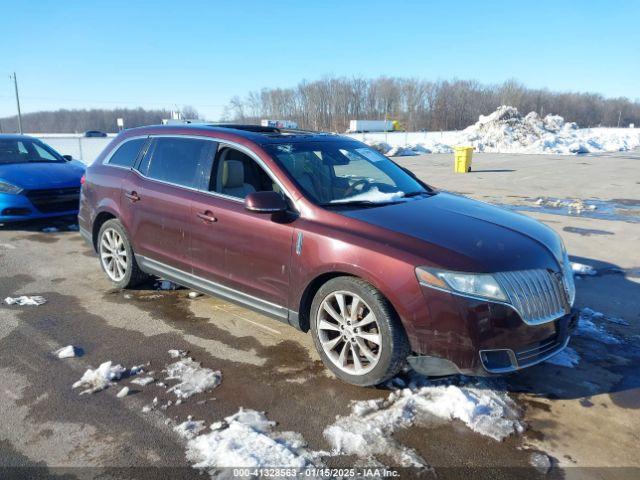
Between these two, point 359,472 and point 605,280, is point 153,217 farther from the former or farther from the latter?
point 605,280

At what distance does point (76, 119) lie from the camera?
110 m

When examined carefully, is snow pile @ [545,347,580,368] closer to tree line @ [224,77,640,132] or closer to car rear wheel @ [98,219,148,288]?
car rear wheel @ [98,219,148,288]

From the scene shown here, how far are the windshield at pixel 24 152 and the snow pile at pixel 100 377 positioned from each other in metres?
7.07

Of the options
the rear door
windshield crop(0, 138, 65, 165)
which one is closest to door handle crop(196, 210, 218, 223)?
the rear door

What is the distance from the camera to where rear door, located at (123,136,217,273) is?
14.8ft

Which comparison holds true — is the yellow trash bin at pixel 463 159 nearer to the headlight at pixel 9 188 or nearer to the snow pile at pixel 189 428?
the headlight at pixel 9 188

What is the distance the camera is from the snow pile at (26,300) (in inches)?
200

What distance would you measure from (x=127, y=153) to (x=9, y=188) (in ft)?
13.3

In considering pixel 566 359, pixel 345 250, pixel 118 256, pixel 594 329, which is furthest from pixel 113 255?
pixel 594 329

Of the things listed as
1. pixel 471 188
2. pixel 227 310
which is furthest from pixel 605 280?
pixel 471 188

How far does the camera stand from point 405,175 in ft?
16.3

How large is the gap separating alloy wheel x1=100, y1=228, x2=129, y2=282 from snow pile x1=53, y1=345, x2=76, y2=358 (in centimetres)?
143

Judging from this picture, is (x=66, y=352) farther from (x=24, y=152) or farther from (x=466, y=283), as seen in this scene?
(x=24, y=152)

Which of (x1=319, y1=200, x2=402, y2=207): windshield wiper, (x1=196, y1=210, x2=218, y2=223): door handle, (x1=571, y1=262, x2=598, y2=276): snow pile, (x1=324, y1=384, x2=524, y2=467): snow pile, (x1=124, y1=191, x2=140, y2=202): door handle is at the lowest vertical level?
(x1=324, y1=384, x2=524, y2=467): snow pile
